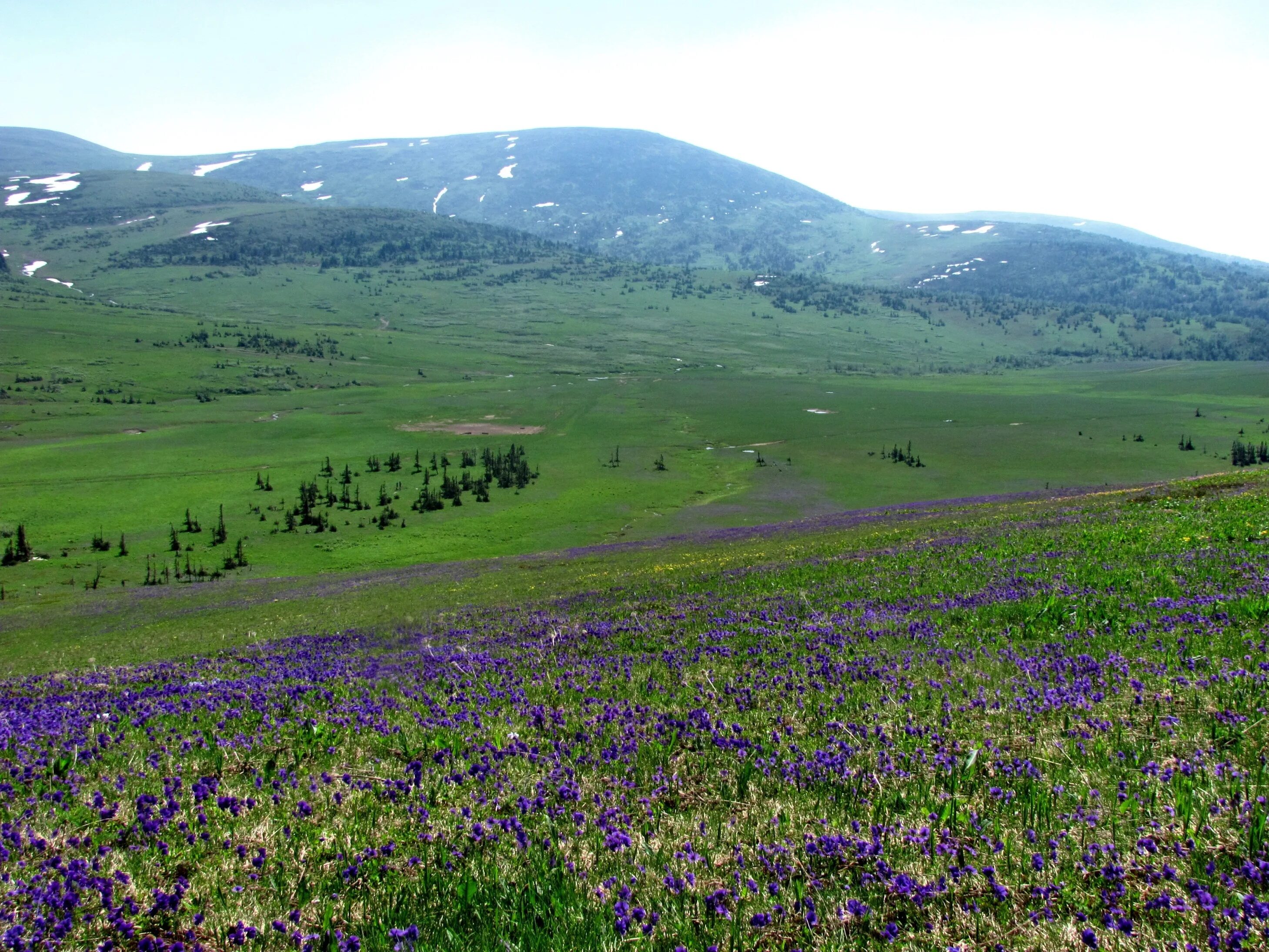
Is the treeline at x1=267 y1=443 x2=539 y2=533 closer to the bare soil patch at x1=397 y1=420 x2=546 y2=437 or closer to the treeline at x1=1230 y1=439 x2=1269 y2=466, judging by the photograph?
the bare soil patch at x1=397 y1=420 x2=546 y2=437

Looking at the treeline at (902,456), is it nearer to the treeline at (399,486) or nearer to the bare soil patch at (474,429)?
the treeline at (399,486)

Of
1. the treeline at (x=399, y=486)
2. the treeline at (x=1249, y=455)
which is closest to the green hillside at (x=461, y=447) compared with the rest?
the treeline at (x=399, y=486)

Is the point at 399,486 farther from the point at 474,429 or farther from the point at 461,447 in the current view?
the point at 474,429

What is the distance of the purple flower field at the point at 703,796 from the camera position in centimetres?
361

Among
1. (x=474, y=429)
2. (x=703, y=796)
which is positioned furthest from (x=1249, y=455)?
(x=703, y=796)

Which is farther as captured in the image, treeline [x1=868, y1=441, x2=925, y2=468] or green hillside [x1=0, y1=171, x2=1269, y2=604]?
treeline [x1=868, y1=441, x2=925, y2=468]

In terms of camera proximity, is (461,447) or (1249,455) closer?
(1249,455)

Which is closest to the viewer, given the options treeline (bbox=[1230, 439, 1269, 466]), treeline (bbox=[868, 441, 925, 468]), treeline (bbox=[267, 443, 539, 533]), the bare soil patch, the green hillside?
the green hillside

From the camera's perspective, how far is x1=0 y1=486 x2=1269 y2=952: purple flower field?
3611mm

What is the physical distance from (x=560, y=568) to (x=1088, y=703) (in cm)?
3107

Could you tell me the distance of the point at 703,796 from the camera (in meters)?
5.42

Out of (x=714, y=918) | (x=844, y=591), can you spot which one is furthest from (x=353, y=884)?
(x=844, y=591)

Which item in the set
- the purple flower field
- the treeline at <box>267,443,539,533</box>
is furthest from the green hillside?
the purple flower field

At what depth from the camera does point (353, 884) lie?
4.23 meters
